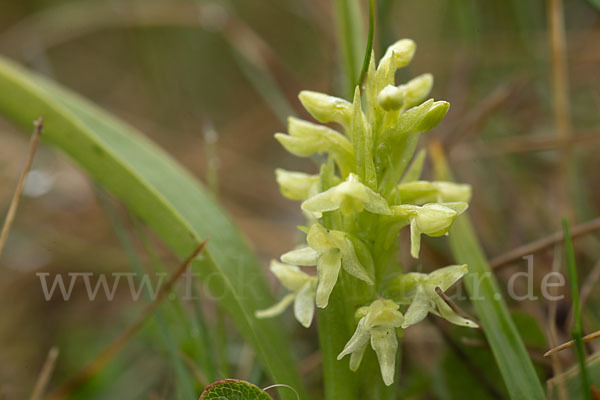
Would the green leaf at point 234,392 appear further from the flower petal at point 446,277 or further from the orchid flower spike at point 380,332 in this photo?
the flower petal at point 446,277

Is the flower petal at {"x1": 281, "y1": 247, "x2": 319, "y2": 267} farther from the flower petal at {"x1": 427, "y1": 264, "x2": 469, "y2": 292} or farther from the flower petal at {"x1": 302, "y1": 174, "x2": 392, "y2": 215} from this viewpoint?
the flower petal at {"x1": 427, "y1": 264, "x2": 469, "y2": 292}

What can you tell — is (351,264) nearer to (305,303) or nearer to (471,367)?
(305,303)

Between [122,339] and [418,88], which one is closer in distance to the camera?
[418,88]

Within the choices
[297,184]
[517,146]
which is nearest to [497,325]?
[297,184]

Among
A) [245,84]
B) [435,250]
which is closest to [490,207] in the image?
[435,250]

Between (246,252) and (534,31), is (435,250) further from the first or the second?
(534,31)

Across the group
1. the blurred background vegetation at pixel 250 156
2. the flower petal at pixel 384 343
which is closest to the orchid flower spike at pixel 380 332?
the flower petal at pixel 384 343

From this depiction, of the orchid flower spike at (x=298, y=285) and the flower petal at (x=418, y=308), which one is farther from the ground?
the orchid flower spike at (x=298, y=285)
